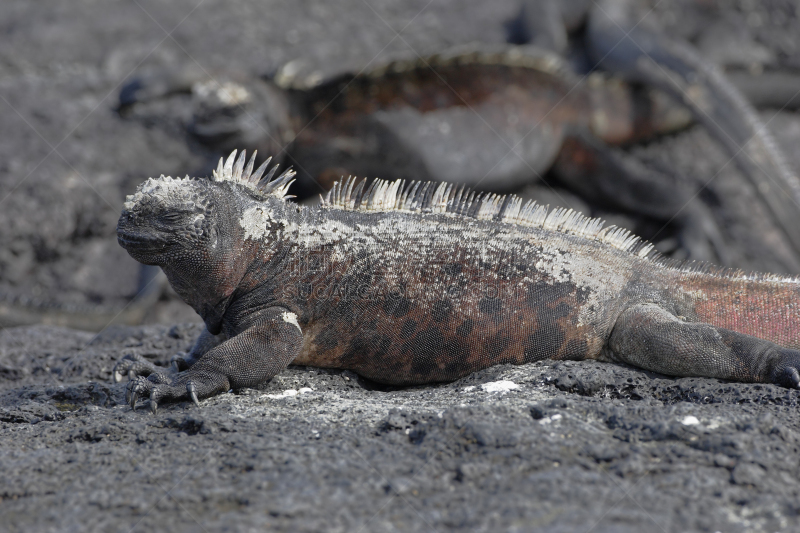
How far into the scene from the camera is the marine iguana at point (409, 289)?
332 cm

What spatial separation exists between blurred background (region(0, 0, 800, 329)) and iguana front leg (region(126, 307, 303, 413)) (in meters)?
3.45

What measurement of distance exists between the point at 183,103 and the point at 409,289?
547cm

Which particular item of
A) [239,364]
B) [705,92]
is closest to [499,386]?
[239,364]

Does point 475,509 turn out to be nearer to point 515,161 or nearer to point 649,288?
point 649,288

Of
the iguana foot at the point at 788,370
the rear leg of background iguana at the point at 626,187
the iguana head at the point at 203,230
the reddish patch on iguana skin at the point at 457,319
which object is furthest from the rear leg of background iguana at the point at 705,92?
the iguana head at the point at 203,230

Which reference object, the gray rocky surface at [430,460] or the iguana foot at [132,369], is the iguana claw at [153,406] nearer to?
the gray rocky surface at [430,460]

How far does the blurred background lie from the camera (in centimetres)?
731

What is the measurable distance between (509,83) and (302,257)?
17.9 ft

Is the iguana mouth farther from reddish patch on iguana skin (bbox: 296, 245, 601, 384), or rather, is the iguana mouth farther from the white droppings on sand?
the white droppings on sand

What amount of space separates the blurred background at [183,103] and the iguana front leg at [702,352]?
14.5ft

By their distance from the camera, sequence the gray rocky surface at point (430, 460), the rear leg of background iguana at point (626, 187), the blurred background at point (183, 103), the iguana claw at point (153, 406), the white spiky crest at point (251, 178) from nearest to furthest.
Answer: the gray rocky surface at point (430, 460) → the iguana claw at point (153, 406) → the white spiky crest at point (251, 178) → the blurred background at point (183, 103) → the rear leg of background iguana at point (626, 187)

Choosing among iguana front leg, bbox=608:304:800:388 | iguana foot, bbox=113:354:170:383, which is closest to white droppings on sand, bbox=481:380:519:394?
iguana front leg, bbox=608:304:800:388

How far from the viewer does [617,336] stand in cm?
346

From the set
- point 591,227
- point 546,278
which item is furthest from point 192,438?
point 591,227
